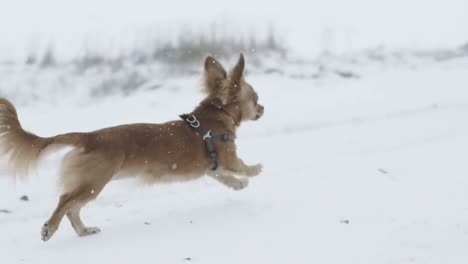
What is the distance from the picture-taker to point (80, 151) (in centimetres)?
484

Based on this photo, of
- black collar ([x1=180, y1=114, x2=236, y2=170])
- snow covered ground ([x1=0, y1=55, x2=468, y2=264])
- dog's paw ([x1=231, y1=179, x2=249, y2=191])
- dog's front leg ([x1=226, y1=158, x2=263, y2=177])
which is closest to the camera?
snow covered ground ([x1=0, y1=55, x2=468, y2=264])

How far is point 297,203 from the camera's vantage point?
526cm

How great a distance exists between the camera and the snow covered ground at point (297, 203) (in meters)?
3.91

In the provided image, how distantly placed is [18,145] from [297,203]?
2.48 m

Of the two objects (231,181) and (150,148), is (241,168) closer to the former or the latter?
(231,181)

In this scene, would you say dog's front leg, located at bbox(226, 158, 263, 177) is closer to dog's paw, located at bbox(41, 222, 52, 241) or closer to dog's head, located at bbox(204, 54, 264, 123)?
dog's head, located at bbox(204, 54, 264, 123)

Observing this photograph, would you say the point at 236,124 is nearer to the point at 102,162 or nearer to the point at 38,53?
the point at 102,162

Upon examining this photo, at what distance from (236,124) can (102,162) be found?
1897mm

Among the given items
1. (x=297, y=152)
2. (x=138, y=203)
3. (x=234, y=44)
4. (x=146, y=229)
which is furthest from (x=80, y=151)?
(x=234, y=44)

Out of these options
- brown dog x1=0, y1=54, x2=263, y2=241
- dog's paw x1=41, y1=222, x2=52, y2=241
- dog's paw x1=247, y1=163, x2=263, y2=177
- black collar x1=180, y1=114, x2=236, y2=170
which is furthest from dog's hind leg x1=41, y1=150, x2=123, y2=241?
dog's paw x1=247, y1=163, x2=263, y2=177

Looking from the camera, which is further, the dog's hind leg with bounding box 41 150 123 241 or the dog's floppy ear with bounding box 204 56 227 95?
the dog's floppy ear with bounding box 204 56 227 95

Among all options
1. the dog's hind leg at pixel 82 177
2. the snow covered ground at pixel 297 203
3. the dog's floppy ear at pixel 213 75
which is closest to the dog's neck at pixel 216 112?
the dog's floppy ear at pixel 213 75

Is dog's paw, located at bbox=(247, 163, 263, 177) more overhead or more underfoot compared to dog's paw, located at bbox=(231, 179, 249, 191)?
more overhead

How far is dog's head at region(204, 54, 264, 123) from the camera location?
239 inches
